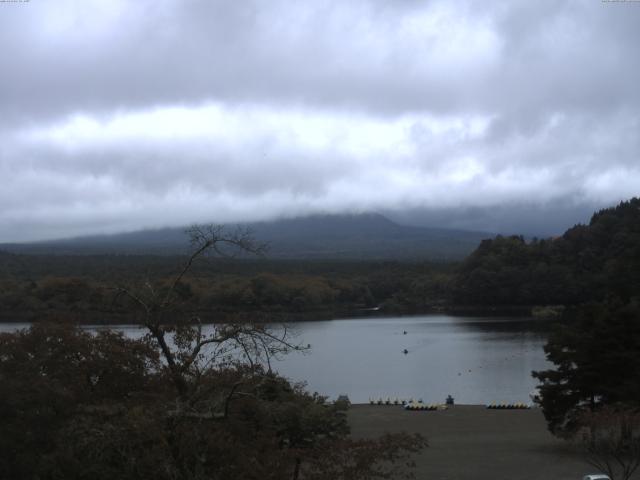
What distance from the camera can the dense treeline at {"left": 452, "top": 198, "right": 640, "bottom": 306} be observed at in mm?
73250

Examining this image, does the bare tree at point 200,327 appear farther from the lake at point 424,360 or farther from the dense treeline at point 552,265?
the dense treeline at point 552,265

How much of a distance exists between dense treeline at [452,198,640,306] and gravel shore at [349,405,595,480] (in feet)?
158

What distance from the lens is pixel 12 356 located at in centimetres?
1058

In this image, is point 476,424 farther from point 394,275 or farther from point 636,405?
point 394,275

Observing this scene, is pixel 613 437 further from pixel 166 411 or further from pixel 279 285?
pixel 279 285

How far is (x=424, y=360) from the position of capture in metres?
44.6

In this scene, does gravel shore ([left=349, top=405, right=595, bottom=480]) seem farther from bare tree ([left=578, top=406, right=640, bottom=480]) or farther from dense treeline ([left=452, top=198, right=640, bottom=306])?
dense treeline ([left=452, top=198, right=640, bottom=306])

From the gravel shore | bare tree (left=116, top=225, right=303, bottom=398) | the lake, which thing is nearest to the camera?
bare tree (left=116, top=225, right=303, bottom=398)

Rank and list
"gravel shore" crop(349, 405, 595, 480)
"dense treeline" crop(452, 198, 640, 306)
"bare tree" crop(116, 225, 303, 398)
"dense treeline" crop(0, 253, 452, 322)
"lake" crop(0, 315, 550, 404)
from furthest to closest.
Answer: "dense treeline" crop(452, 198, 640, 306)
"dense treeline" crop(0, 253, 452, 322)
"lake" crop(0, 315, 550, 404)
"gravel shore" crop(349, 405, 595, 480)
"bare tree" crop(116, 225, 303, 398)

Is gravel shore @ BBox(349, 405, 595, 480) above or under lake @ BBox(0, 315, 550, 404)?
above

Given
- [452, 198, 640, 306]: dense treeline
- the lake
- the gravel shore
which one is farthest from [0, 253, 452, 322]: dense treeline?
the gravel shore

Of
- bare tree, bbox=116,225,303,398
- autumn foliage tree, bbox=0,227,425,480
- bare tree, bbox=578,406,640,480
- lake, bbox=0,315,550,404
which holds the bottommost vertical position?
lake, bbox=0,315,550,404

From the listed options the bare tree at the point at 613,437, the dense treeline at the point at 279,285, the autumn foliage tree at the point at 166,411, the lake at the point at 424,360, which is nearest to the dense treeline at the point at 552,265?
the dense treeline at the point at 279,285

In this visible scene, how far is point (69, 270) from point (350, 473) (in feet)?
260
